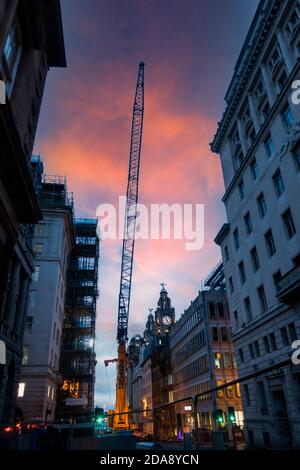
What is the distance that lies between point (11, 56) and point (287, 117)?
24.0 metres

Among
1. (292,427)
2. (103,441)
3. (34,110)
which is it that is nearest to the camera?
(292,427)

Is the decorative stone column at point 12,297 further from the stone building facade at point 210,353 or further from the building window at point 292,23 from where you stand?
the building window at point 292,23

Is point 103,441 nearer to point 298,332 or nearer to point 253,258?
point 298,332

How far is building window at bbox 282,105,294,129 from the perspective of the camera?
31014 millimetres

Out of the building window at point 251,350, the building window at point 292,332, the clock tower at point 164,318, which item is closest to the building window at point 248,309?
the building window at point 251,350

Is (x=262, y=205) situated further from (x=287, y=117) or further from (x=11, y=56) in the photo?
(x=11, y=56)

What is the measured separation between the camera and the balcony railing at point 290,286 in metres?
25.8

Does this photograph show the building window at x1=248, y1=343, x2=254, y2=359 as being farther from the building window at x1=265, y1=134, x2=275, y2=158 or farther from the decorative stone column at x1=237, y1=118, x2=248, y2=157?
the decorative stone column at x1=237, y1=118, x2=248, y2=157

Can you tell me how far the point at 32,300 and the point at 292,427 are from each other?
5109 cm

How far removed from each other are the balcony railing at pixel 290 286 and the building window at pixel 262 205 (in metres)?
9.44

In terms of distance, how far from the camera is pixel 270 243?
3378cm

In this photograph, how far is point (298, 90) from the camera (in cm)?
2956

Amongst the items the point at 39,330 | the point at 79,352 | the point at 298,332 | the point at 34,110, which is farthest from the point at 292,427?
the point at 79,352

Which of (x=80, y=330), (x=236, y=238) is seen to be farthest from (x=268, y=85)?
(x=80, y=330)
